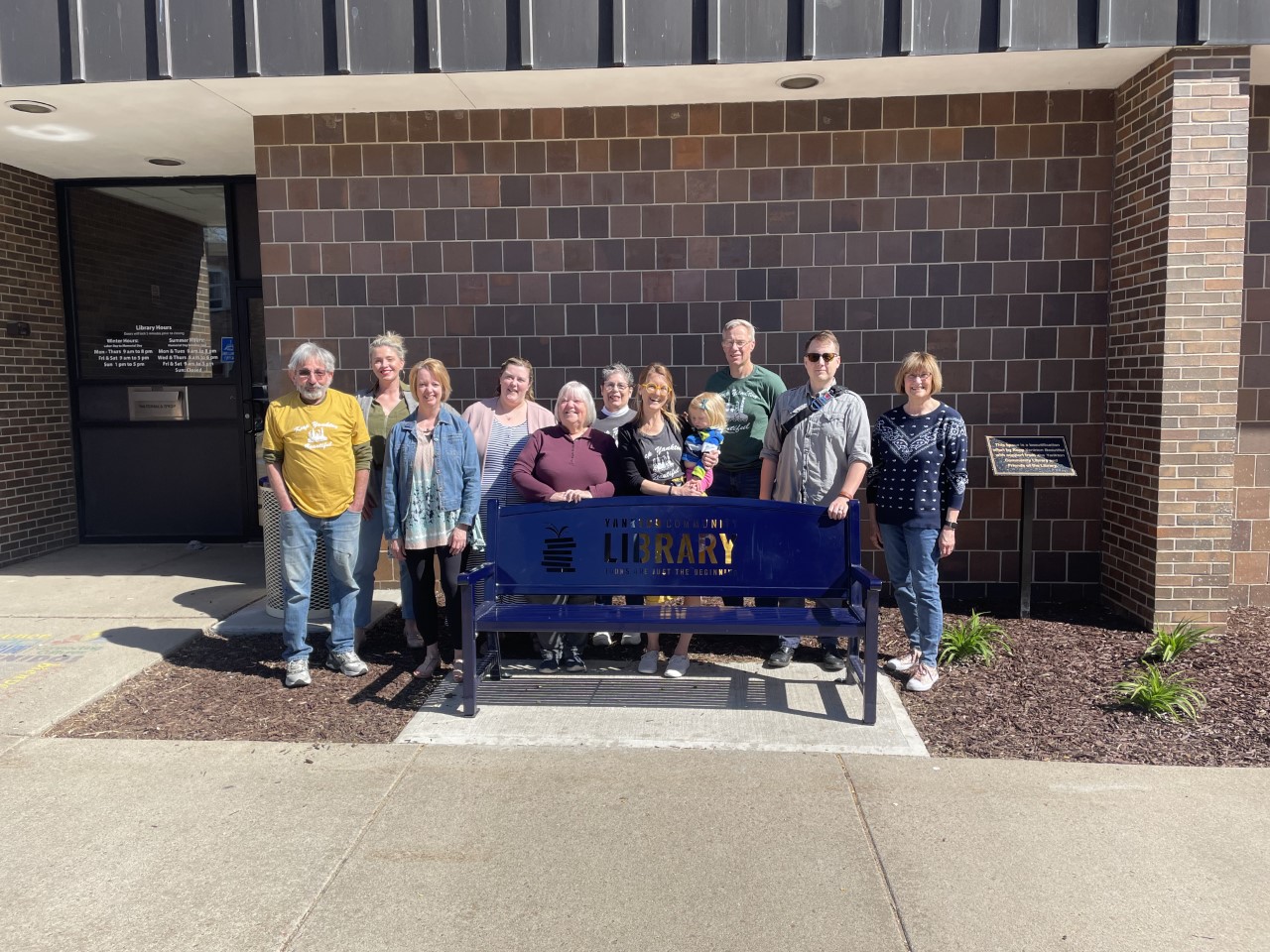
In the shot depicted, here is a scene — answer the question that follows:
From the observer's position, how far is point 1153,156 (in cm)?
596

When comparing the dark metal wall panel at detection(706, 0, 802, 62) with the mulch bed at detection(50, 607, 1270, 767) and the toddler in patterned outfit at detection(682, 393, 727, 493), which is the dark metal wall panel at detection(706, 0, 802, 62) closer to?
Result: the toddler in patterned outfit at detection(682, 393, 727, 493)

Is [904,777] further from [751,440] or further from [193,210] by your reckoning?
[193,210]

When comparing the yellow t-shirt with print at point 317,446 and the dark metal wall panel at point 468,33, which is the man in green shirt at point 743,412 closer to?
the yellow t-shirt with print at point 317,446

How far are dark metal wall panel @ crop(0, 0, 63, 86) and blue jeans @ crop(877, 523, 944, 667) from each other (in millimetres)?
5756

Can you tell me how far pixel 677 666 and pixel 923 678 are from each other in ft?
4.27

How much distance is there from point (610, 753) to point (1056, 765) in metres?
1.92

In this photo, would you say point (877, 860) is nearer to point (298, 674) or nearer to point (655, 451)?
point (655, 451)

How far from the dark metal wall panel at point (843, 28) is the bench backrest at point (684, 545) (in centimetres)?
285

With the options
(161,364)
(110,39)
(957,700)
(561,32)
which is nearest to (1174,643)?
(957,700)

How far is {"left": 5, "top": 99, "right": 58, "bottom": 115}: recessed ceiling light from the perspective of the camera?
6301 mm

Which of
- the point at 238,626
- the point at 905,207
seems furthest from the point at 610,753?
the point at 905,207

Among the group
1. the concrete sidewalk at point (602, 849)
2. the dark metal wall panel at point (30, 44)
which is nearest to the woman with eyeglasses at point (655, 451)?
the concrete sidewalk at point (602, 849)

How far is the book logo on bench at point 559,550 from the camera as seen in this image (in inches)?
188

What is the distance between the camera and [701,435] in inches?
197
